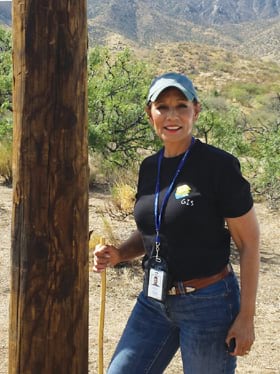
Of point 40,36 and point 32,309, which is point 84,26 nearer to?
point 40,36

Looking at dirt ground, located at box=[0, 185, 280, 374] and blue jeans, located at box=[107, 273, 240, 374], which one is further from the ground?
blue jeans, located at box=[107, 273, 240, 374]

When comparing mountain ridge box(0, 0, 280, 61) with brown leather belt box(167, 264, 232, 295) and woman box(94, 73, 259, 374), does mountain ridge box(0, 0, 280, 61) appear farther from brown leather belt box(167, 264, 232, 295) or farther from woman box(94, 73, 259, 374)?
brown leather belt box(167, 264, 232, 295)

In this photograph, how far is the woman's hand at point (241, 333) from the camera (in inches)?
87.4

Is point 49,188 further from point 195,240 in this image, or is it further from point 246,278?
point 246,278

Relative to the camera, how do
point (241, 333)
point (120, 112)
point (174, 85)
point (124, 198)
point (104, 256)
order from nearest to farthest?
point (241, 333)
point (174, 85)
point (104, 256)
point (124, 198)
point (120, 112)

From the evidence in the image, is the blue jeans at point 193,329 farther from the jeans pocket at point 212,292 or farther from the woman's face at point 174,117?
the woman's face at point 174,117

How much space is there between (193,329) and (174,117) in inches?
32.0

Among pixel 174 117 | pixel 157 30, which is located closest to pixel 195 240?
pixel 174 117

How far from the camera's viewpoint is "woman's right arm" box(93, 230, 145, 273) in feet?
8.86

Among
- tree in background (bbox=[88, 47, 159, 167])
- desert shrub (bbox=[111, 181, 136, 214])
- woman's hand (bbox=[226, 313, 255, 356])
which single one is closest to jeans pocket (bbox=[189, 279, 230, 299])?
woman's hand (bbox=[226, 313, 255, 356])

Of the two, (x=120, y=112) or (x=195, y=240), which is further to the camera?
(x=120, y=112)

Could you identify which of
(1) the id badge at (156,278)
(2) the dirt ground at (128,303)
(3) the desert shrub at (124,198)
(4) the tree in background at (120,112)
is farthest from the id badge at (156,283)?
(4) the tree in background at (120,112)

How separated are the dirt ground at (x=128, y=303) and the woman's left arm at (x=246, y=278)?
7.67ft

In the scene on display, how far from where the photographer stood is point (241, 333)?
7.27 feet
